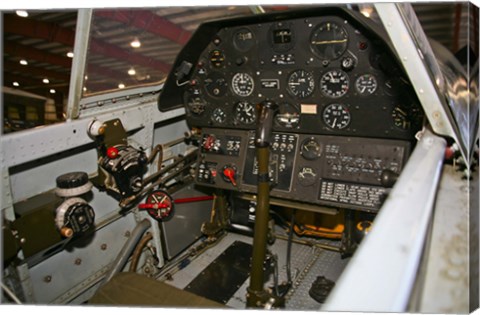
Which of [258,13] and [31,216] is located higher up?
[258,13]

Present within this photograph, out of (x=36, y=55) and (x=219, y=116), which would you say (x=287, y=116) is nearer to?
(x=219, y=116)

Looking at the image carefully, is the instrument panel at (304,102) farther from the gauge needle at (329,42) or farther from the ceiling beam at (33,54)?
the ceiling beam at (33,54)

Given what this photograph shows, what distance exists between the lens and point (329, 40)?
236 centimetres

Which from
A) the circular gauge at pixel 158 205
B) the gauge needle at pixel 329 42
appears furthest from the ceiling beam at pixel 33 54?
the gauge needle at pixel 329 42

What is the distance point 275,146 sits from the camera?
9.03 feet

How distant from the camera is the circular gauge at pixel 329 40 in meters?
2.30

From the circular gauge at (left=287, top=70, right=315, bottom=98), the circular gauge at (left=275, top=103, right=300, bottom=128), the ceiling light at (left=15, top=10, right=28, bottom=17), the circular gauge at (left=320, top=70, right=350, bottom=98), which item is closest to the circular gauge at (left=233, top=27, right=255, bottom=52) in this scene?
the circular gauge at (left=287, top=70, right=315, bottom=98)

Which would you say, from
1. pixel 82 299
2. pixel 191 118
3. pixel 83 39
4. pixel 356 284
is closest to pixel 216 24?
pixel 191 118

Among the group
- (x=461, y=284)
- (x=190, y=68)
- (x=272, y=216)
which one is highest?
(x=190, y=68)

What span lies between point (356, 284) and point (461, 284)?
0.43 m

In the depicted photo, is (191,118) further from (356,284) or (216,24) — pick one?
(356,284)

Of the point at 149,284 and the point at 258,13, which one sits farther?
the point at 258,13

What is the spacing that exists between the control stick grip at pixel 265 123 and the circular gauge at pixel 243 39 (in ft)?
1.72

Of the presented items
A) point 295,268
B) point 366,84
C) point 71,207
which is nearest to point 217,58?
Result: point 366,84
